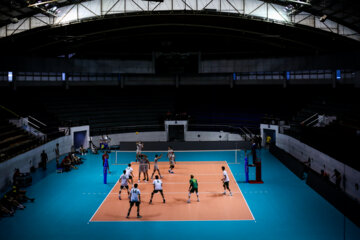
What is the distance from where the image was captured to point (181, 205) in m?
17.8

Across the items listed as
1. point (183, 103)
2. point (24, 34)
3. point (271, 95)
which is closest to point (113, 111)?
point (183, 103)

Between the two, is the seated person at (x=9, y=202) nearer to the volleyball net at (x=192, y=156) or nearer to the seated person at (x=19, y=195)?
the seated person at (x=19, y=195)

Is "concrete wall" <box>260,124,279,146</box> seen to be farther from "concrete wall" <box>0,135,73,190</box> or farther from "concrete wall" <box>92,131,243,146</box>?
"concrete wall" <box>0,135,73,190</box>

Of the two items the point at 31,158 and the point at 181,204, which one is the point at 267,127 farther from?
the point at 31,158

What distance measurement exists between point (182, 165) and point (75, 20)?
15.9m

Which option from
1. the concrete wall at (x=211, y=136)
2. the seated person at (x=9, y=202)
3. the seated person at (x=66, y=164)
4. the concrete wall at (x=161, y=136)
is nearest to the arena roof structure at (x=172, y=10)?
the seated person at (x=66, y=164)

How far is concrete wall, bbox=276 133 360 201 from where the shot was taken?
18080mm

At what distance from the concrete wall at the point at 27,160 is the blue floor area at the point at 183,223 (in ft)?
5.15

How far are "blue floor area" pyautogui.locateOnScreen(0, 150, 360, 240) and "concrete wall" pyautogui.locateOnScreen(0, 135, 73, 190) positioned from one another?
1.57m

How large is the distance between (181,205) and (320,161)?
11.6m

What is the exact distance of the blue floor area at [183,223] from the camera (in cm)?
1406

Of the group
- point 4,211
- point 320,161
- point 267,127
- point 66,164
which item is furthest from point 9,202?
point 267,127

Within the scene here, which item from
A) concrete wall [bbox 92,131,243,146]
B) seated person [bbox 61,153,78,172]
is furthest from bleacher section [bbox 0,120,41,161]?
concrete wall [bbox 92,131,243,146]

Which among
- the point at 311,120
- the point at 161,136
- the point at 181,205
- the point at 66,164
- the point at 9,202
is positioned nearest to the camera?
the point at 9,202
